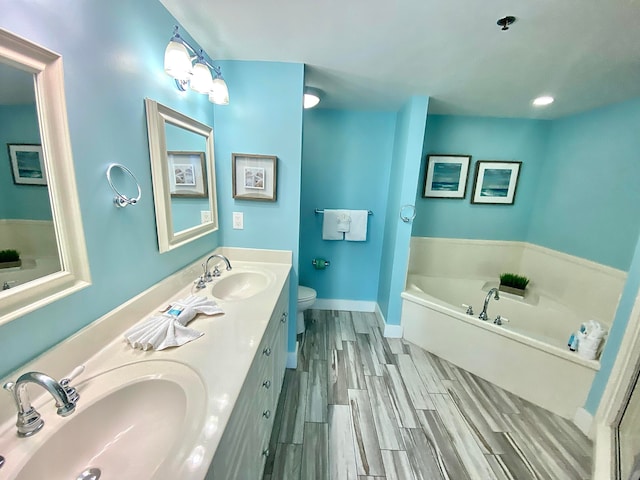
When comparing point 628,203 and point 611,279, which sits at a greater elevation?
point 628,203

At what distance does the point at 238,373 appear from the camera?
78 cm

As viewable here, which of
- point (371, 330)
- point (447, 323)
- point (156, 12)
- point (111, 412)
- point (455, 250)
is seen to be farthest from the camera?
point (455, 250)

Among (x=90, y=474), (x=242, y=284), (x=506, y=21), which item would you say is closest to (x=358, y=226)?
(x=242, y=284)

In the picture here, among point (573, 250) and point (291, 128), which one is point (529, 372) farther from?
point (291, 128)

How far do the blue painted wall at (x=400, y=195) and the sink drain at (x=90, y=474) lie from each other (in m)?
2.18

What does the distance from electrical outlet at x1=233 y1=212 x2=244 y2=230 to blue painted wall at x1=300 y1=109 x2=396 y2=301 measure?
1.04 meters

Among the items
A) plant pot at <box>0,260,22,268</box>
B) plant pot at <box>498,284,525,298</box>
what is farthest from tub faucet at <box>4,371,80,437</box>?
plant pot at <box>498,284,525,298</box>

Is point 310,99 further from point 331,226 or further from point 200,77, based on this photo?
point 331,226

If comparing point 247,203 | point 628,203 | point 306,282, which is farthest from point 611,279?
point 247,203

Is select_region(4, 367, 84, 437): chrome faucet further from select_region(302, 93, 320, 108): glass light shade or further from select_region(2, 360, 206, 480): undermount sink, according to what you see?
select_region(302, 93, 320, 108): glass light shade

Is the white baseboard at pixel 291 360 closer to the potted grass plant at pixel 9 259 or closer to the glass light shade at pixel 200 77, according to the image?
the potted grass plant at pixel 9 259

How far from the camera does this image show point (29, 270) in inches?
26.1

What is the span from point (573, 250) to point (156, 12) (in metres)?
3.47

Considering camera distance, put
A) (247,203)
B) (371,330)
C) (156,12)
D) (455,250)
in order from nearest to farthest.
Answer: (156,12), (247,203), (371,330), (455,250)
